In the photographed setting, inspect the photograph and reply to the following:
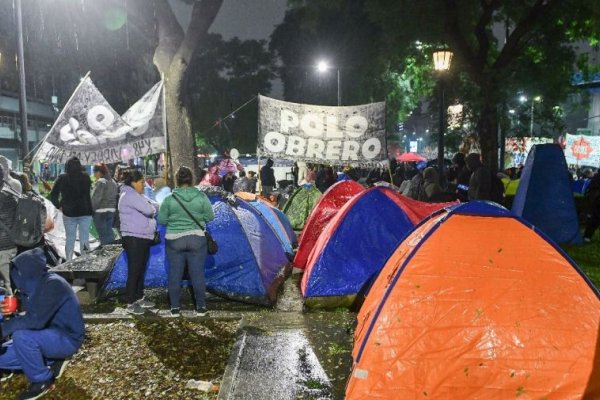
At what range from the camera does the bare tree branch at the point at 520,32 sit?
15102mm

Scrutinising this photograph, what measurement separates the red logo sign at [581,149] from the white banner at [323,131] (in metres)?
20.1

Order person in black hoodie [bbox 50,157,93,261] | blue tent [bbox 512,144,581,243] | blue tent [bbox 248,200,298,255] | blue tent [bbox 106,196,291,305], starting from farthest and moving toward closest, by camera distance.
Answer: blue tent [bbox 512,144,581,243] → blue tent [bbox 248,200,298,255] → person in black hoodie [bbox 50,157,93,261] → blue tent [bbox 106,196,291,305]

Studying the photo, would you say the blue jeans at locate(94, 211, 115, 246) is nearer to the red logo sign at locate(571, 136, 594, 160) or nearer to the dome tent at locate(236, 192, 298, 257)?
the dome tent at locate(236, 192, 298, 257)

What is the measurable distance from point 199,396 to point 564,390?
292 centimetres

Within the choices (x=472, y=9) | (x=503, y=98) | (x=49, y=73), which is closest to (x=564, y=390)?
(x=503, y=98)

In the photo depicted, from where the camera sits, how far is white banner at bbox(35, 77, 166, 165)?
7.60m

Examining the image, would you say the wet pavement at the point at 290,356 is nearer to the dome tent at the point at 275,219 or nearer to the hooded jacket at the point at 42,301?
the hooded jacket at the point at 42,301

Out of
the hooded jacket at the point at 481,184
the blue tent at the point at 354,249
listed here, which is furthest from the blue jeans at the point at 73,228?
the hooded jacket at the point at 481,184

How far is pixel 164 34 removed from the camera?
39.7ft

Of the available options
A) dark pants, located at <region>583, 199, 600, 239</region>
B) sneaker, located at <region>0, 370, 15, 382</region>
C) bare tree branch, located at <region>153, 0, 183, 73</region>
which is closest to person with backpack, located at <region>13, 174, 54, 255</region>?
sneaker, located at <region>0, 370, 15, 382</region>

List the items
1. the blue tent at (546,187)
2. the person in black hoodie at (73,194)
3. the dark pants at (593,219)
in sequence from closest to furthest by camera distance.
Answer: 1. the person in black hoodie at (73,194)
2. the blue tent at (546,187)
3. the dark pants at (593,219)

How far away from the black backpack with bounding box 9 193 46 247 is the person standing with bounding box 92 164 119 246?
2.25m

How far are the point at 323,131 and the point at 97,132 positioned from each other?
3.78 metres

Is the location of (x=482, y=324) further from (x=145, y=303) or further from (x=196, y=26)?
(x=196, y=26)
